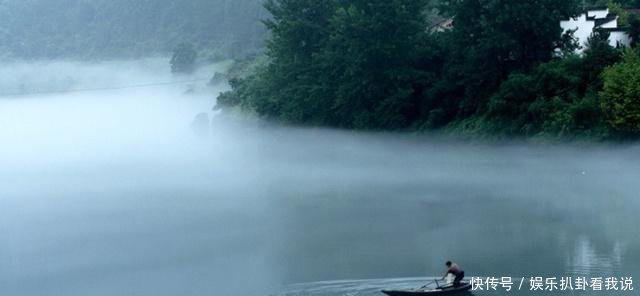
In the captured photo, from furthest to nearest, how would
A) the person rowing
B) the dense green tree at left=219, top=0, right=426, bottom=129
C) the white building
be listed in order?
the dense green tree at left=219, top=0, right=426, bottom=129 < the white building < the person rowing

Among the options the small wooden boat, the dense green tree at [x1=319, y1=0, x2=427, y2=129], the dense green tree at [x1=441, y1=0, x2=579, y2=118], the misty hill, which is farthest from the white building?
the misty hill

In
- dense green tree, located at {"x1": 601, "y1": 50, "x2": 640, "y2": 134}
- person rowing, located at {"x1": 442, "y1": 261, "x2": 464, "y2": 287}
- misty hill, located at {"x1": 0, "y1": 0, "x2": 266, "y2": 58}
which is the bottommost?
person rowing, located at {"x1": 442, "y1": 261, "x2": 464, "y2": 287}

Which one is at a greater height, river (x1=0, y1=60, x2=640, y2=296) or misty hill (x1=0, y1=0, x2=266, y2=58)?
misty hill (x1=0, y1=0, x2=266, y2=58)

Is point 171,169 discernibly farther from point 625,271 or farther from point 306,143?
point 625,271

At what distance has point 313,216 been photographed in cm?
2786

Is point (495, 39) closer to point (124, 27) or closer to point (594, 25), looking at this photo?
point (594, 25)

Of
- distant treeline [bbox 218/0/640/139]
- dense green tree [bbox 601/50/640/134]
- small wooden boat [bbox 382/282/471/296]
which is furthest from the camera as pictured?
distant treeline [bbox 218/0/640/139]

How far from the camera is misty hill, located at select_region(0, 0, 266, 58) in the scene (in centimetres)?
8162

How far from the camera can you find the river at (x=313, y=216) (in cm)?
2122

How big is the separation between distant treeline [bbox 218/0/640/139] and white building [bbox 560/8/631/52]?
47 centimetres

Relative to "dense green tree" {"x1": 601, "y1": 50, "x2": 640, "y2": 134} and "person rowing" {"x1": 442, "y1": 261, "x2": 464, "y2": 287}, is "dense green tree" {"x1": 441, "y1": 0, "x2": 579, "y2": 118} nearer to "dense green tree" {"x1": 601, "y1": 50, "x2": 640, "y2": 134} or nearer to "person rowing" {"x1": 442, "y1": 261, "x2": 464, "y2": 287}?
"dense green tree" {"x1": 601, "y1": 50, "x2": 640, "y2": 134}

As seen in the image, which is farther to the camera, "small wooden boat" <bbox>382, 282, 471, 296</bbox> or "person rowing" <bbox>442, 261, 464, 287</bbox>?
"person rowing" <bbox>442, 261, 464, 287</bbox>

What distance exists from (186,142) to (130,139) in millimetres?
5234

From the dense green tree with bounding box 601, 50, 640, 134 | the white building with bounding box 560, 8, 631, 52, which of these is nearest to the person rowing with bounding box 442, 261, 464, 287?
the dense green tree with bounding box 601, 50, 640, 134
